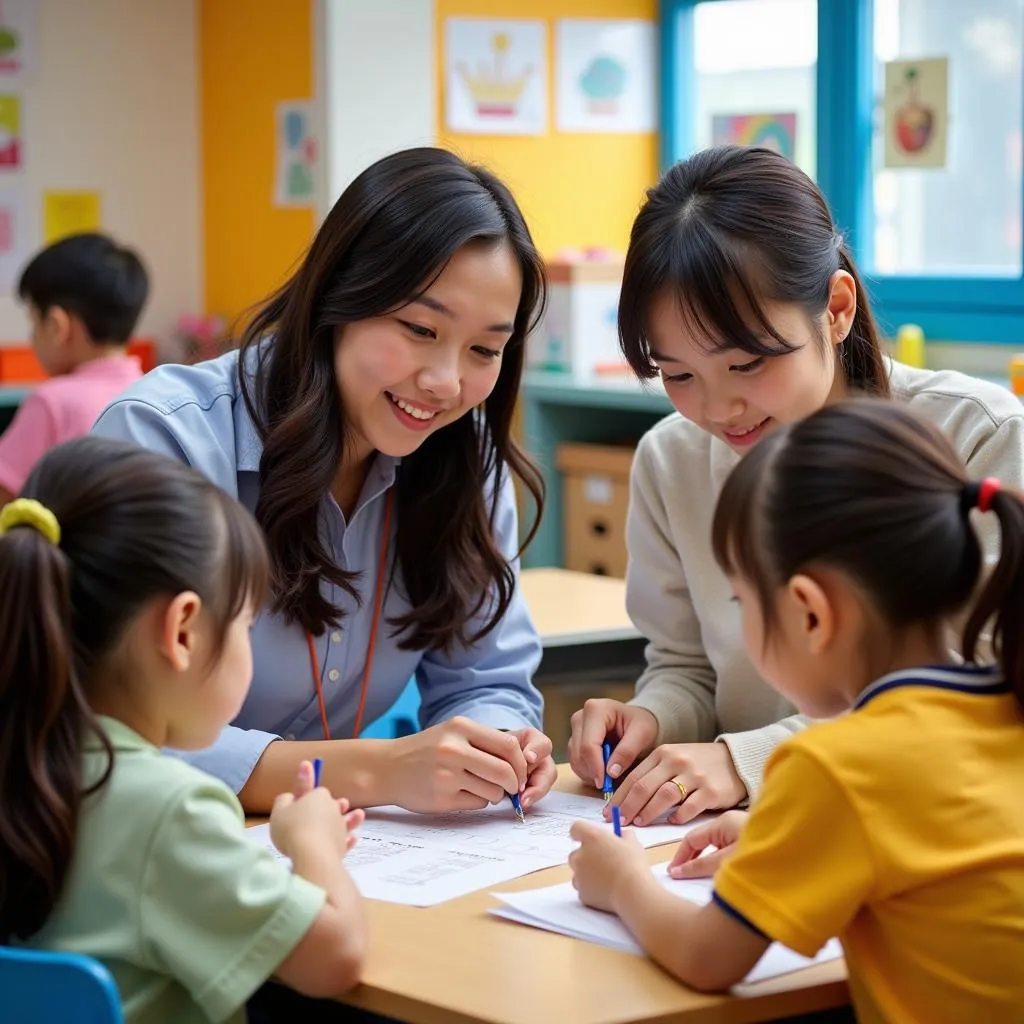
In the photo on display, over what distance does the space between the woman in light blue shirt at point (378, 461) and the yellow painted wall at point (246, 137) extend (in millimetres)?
3134

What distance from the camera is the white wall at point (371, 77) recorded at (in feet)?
15.2

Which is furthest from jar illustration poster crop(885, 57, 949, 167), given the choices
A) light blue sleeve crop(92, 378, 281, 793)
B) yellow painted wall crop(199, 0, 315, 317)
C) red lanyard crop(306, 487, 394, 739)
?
light blue sleeve crop(92, 378, 281, 793)

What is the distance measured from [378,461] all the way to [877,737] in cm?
94

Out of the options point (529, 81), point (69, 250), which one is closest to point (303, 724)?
point (69, 250)

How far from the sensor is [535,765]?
69.9 inches

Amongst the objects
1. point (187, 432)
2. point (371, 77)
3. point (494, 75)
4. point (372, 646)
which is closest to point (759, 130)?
point (494, 75)

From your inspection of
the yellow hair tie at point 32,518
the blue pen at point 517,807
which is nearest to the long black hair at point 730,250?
the blue pen at point 517,807

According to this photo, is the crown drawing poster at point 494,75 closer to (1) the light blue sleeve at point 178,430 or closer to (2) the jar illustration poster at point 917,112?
(2) the jar illustration poster at point 917,112

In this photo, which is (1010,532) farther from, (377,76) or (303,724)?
(377,76)

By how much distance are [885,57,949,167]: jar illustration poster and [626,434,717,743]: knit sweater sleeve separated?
239 cm

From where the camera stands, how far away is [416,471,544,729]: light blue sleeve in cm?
209

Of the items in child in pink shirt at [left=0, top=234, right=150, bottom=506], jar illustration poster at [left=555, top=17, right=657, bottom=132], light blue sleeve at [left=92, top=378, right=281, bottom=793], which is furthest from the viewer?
jar illustration poster at [left=555, top=17, right=657, bottom=132]

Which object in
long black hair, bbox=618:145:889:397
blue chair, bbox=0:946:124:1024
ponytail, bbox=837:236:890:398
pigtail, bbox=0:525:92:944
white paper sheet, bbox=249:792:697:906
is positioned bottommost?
white paper sheet, bbox=249:792:697:906

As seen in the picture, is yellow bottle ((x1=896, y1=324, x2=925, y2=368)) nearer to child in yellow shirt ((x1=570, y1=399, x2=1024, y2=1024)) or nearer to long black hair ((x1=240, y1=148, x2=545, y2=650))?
long black hair ((x1=240, y1=148, x2=545, y2=650))
